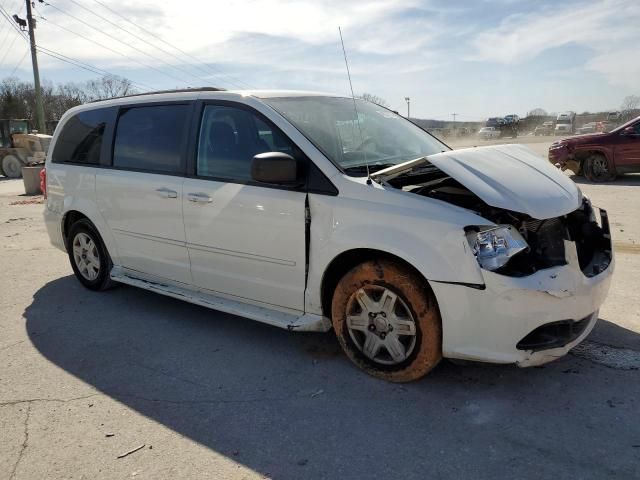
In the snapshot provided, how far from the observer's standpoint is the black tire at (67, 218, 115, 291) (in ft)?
17.2

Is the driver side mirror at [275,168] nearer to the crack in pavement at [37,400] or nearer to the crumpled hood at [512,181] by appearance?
the crumpled hood at [512,181]

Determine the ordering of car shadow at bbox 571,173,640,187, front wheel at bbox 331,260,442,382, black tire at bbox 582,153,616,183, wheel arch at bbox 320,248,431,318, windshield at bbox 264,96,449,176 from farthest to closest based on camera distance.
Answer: black tire at bbox 582,153,616,183 < car shadow at bbox 571,173,640,187 < windshield at bbox 264,96,449,176 < wheel arch at bbox 320,248,431,318 < front wheel at bbox 331,260,442,382

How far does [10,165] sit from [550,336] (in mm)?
25816

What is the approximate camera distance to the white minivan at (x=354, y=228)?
296 centimetres

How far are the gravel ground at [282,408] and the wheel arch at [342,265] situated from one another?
479 millimetres

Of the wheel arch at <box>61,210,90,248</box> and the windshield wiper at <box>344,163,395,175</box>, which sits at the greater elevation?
the windshield wiper at <box>344,163,395,175</box>

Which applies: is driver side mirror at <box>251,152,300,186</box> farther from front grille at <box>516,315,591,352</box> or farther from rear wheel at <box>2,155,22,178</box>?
rear wheel at <box>2,155,22,178</box>

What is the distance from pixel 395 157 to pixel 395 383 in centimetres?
168

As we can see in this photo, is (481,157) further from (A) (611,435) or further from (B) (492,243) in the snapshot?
(A) (611,435)

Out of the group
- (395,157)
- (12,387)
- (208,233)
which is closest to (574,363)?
(395,157)

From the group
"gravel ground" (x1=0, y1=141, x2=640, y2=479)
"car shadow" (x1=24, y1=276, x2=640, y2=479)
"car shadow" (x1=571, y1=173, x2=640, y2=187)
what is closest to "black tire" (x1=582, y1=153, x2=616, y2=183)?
"car shadow" (x1=571, y1=173, x2=640, y2=187)

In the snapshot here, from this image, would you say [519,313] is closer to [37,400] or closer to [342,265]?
[342,265]

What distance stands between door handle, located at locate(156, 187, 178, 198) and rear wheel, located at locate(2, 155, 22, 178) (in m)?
22.9

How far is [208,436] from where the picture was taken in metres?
2.91
